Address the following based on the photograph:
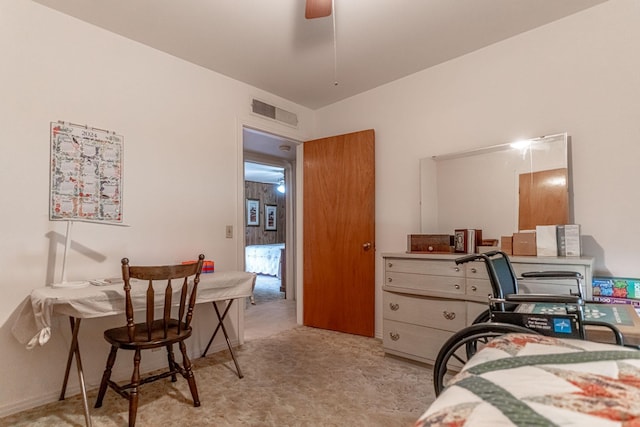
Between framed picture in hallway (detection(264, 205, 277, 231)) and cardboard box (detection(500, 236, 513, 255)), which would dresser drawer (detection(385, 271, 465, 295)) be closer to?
cardboard box (detection(500, 236, 513, 255))

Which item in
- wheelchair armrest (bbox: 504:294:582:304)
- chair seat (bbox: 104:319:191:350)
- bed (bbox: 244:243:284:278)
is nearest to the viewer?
wheelchair armrest (bbox: 504:294:582:304)

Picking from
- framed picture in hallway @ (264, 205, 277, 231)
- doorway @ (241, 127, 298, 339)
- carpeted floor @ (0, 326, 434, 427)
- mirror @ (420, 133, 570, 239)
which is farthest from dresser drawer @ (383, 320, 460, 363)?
framed picture in hallway @ (264, 205, 277, 231)

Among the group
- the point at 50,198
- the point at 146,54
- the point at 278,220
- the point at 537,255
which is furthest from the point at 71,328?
the point at 278,220

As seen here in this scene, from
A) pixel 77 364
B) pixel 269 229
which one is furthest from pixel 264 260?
pixel 77 364

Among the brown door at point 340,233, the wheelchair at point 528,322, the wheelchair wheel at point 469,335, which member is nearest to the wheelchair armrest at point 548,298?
the wheelchair at point 528,322

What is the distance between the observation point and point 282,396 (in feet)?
7.21

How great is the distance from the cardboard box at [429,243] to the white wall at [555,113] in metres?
0.29

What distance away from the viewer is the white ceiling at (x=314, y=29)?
2.24 m

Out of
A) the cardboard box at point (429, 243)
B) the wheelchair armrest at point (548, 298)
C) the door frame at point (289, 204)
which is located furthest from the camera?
the door frame at point (289, 204)

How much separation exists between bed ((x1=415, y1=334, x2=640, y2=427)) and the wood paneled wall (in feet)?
27.3

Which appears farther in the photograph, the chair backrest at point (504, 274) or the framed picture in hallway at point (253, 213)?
the framed picture in hallway at point (253, 213)

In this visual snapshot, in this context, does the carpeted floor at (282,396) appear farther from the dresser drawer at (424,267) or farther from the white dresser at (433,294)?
the dresser drawer at (424,267)

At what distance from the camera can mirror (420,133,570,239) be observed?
2416 mm

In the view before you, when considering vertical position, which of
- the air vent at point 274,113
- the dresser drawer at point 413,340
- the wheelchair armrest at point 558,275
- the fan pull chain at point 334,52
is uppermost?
the fan pull chain at point 334,52
